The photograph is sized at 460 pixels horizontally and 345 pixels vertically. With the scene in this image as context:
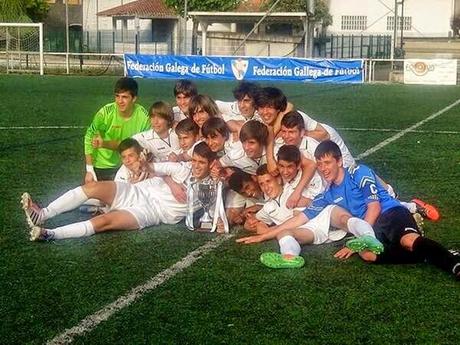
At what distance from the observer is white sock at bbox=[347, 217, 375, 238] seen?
662cm

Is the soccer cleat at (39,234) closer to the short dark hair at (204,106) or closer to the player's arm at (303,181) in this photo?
the short dark hair at (204,106)

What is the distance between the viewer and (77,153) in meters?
12.9

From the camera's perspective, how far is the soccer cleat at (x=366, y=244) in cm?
632

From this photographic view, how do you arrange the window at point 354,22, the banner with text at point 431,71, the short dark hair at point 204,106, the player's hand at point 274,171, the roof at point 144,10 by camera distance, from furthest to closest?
the window at point 354,22, the roof at point 144,10, the banner with text at point 431,71, the short dark hair at point 204,106, the player's hand at point 274,171

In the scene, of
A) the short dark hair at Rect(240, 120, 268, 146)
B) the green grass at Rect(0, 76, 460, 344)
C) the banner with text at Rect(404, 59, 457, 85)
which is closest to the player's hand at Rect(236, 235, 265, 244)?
the green grass at Rect(0, 76, 460, 344)

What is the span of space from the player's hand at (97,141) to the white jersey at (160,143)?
392mm

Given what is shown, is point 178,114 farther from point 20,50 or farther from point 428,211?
point 20,50

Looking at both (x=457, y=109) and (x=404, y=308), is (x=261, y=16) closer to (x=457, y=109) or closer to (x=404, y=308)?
(x=457, y=109)

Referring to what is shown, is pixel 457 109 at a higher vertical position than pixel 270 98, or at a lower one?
lower

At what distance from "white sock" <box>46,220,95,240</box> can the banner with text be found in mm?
26586

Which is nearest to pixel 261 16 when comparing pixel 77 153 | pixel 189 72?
pixel 189 72

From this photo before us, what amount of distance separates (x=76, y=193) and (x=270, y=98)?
6.37 feet

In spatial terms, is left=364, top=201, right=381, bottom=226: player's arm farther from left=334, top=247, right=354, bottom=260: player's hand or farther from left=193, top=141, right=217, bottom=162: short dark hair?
left=193, top=141, right=217, bottom=162: short dark hair

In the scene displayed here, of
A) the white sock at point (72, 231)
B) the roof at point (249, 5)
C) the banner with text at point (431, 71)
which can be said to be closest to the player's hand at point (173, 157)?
the white sock at point (72, 231)
